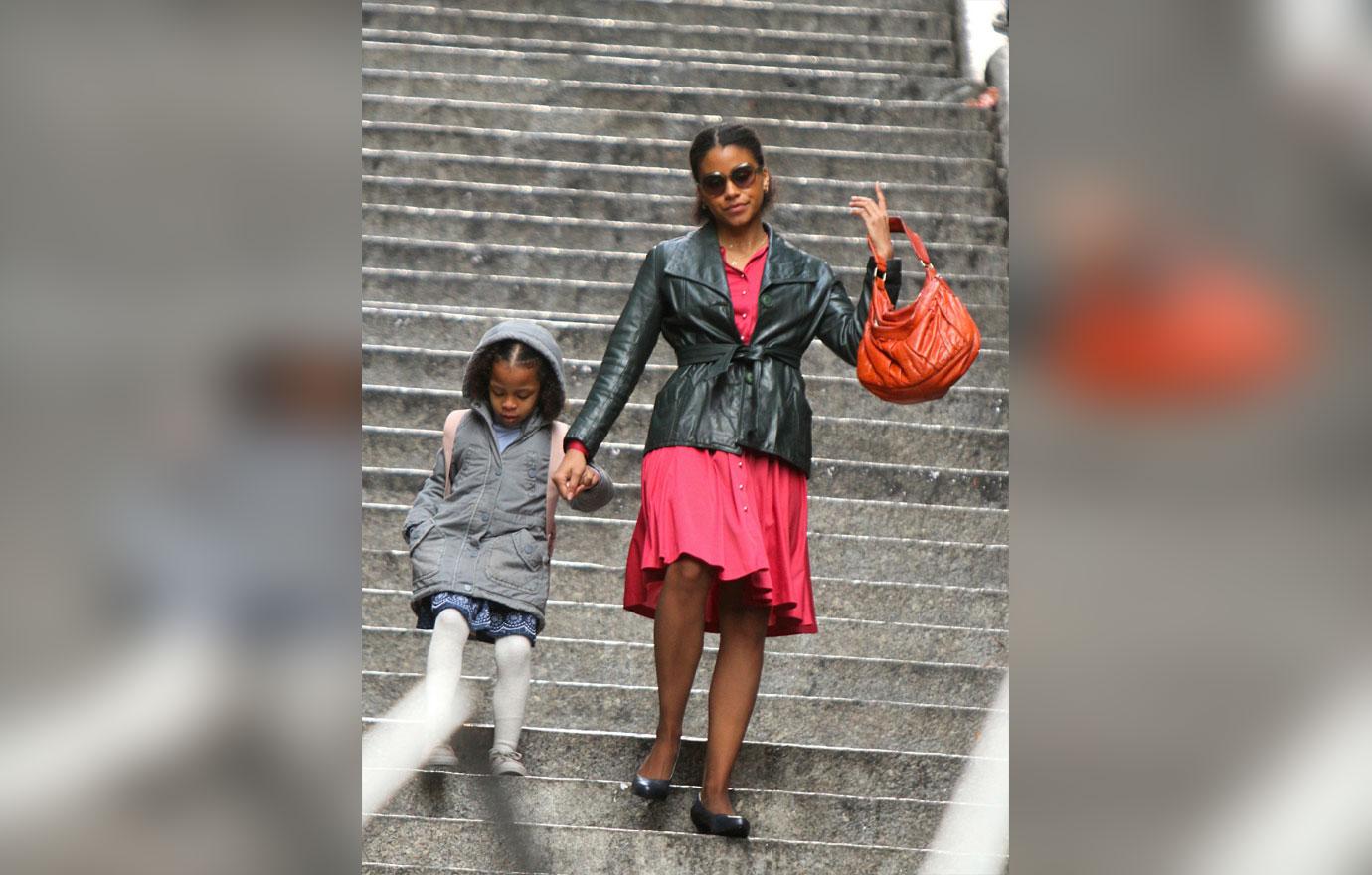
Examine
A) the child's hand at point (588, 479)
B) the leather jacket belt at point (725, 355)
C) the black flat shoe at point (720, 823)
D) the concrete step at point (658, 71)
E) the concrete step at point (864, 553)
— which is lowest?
the black flat shoe at point (720, 823)

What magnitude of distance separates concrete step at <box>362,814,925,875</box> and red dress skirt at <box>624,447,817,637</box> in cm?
53

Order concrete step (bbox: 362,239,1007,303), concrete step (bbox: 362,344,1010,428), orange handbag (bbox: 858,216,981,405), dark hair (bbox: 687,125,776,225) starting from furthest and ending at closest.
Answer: concrete step (bbox: 362,239,1007,303) < concrete step (bbox: 362,344,1010,428) < dark hair (bbox: 687,125,776,225) < orange handbag (bbox: 858,216,981,405)

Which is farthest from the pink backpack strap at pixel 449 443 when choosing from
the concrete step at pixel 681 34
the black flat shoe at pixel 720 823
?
the concrete step at pixel 681 34

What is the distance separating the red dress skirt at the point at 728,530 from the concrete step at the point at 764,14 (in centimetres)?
231

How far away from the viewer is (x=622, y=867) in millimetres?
4211

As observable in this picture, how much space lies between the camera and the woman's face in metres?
4.27

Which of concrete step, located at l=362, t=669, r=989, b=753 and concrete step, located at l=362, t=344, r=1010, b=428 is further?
concrete step, located at l=362, t=344, r=1010, b=428

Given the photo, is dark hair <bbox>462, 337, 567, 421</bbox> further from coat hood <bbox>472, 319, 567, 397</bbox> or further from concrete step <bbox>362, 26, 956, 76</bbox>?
concrete step <bbox>362, 26, 956, 76</bbox>

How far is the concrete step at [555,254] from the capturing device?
568 centimetres

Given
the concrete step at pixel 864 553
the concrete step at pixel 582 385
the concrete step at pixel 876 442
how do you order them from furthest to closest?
1. the concrete step at pixel 582 385
2. the concrete step at pixel 876 442
3. the concrete step at pixel 864 553

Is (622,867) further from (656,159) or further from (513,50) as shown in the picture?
(513,50)

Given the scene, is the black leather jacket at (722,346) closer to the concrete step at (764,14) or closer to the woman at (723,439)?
the woman at (723,439)
